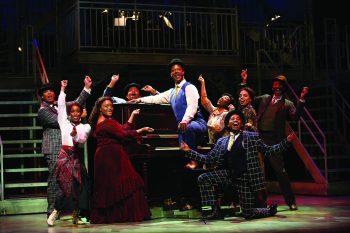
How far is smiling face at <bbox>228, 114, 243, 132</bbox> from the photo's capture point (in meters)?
8.94

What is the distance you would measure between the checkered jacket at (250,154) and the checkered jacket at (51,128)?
193 centimetres

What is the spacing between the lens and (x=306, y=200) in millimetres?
11453

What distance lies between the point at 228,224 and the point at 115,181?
1.56 m

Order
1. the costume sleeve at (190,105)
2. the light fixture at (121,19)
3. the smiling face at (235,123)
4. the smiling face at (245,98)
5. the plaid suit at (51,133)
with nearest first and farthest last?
1. the smiling face at (235,123)
2. the costume sleeve at (190,105)
3. the plaid suit at (51,133)
4. the smiling face at (245,98)
5. the light fixture at (121,19)

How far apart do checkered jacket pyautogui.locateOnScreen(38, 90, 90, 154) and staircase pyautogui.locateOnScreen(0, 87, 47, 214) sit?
1406 mm

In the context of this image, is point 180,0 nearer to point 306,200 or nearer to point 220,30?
point 220,30

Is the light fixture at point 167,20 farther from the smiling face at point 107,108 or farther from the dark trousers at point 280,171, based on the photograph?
the smiling face at point 107,108

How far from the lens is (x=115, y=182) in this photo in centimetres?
879

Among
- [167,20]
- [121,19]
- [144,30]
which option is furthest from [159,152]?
[167,20]

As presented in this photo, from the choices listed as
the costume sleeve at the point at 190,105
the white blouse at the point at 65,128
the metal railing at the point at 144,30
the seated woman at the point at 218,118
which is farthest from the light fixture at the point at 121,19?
the white blouse at the point at 65,128

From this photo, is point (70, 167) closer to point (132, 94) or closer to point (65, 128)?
point (65, 128)

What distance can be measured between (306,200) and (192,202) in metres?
2.72

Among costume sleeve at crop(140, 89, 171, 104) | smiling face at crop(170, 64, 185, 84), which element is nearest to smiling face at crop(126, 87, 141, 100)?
costume sleeve at crop(140, 89, 171, 104)

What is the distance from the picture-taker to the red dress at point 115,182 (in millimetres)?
8797
